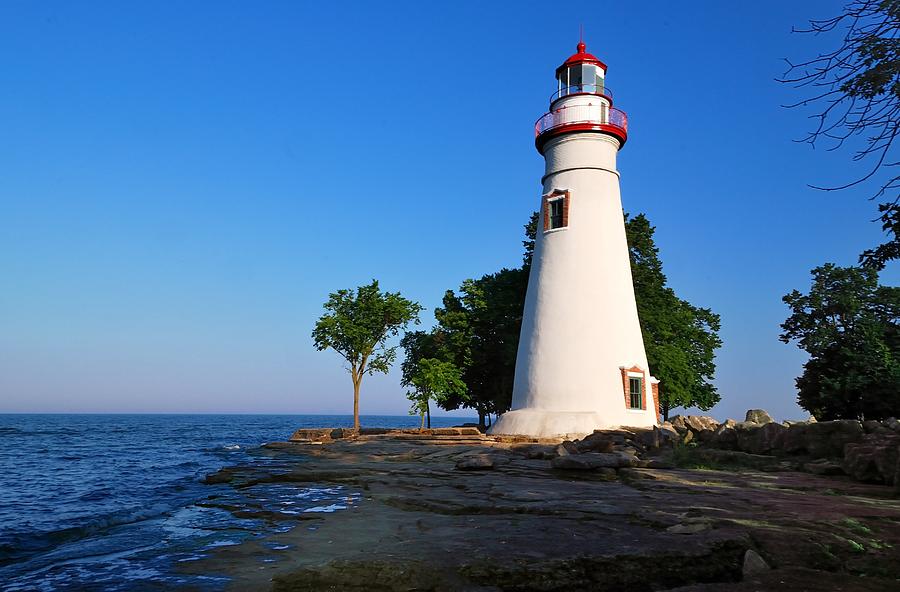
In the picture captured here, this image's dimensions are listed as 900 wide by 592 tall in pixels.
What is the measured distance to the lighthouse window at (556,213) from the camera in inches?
1027

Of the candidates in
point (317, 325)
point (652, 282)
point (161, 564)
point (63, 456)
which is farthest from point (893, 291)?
point (63, 456)

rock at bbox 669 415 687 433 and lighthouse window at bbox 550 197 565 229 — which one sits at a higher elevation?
lighthouse window at bbox 550 197 565 229

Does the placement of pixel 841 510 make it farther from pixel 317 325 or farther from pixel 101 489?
A: pixel 317 325

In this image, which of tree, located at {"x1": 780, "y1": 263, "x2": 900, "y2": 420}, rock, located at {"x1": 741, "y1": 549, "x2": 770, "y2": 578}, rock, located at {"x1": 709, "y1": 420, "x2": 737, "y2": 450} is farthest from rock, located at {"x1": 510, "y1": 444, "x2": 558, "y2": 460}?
tree, located at {"x1": 780, "y1": 263, "x2": 900, "y2": 420}

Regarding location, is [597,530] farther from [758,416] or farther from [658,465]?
[758,416]

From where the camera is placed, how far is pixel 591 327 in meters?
24.5

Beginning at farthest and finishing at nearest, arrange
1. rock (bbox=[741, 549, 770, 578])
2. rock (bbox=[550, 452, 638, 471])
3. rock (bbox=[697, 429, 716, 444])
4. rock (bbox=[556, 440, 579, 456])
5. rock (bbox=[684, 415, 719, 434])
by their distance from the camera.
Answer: rock (bbox=[684, 415, 719, 434]) → rock (bbox=[697, 429, 716, 444]) → rock (bbox=[556, 440, 579, 456]) → rock (bbox=[550, 452, 638, 471]) → rock (bbox=[741, 549, 770, 578])

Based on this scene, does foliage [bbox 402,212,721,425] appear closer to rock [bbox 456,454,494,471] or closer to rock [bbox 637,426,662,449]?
rock [bbox 637,426,662,449]

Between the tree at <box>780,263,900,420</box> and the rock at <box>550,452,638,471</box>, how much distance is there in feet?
71.1

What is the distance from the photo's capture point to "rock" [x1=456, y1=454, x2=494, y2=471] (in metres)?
15.0

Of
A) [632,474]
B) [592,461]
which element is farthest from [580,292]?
[632,474]

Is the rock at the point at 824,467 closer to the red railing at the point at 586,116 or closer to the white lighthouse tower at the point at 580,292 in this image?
the white lighthouse tower at the point at 580,292

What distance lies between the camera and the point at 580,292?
24.8 m

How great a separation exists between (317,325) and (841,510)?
32.4 m
